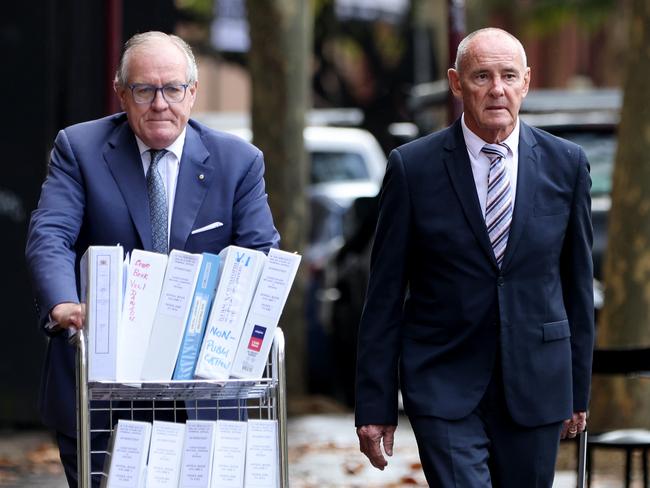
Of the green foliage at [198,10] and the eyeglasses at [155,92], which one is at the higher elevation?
the green foliage at [198,10]

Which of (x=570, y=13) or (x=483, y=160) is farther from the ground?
(x=570, y=13)

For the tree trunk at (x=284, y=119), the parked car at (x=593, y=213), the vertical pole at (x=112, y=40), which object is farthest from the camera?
the tree trunk at (x=284, y=119)

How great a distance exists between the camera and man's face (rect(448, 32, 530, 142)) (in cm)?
534

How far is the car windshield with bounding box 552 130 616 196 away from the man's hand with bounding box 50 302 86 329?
7.96 metres

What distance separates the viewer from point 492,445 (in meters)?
5.36

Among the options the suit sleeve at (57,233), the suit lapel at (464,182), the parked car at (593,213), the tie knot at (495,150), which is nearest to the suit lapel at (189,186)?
the suit sleeve at (57,233)

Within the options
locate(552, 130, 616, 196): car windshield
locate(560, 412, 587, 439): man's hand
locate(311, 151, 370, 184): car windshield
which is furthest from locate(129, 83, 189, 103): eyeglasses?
locate(311, 151, 370, 184): car windshield

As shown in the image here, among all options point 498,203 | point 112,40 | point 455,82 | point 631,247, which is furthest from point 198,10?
point 498,203

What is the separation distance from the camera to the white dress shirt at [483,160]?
541 cm

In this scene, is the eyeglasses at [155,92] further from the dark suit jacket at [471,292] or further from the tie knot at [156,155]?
the dark suit jacket at [471,292]

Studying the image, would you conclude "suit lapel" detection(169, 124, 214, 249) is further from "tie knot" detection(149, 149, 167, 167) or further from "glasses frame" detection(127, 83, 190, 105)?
"glasses frame" detection(127, 83, 190, 105)

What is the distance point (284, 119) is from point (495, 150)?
8458 mm

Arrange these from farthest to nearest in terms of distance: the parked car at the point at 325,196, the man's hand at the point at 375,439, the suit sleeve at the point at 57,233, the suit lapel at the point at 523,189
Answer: the parked car at the point at 325,196 < the man's hand at the point at 375,439 < the suit lapel at the point at 523,189 < the suit sleeve at the point at 57,233

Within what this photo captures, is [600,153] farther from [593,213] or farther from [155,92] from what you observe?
[155,92]
